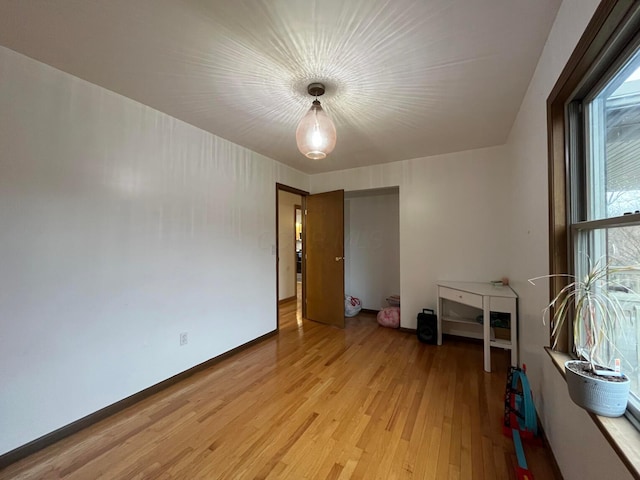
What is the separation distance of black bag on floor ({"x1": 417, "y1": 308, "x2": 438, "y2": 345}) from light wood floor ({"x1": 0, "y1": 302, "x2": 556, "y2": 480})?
430 millimetres

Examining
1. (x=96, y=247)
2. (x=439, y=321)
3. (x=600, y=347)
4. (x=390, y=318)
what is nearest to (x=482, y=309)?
(x=439, y=321)

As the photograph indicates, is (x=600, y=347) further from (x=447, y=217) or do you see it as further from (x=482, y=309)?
(x=447, y=217)

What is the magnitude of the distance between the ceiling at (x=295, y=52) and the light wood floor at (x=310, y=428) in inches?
93.3

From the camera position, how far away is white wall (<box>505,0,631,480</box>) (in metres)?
1.03

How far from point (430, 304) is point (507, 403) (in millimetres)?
1774

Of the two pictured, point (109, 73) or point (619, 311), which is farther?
point (109, 73)

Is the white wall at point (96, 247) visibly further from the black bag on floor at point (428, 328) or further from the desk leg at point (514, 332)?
the desk leg at point (514, 332)

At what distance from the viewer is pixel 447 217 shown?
3.37 meters

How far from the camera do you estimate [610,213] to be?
1.05 metres

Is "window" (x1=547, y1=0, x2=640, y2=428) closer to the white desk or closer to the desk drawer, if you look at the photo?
the white desk

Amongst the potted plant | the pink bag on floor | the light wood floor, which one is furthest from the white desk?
the potted plant

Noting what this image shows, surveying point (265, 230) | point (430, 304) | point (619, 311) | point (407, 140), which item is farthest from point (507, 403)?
point (265, 230)

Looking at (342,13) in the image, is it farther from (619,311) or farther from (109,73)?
(619,311)

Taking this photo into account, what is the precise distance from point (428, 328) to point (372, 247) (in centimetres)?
177
